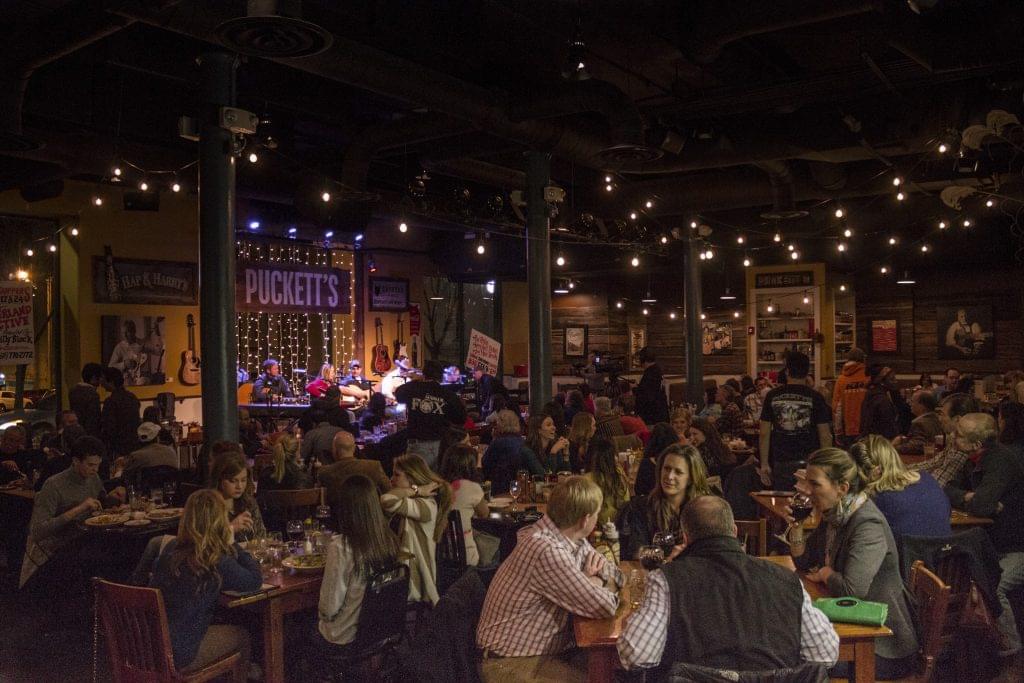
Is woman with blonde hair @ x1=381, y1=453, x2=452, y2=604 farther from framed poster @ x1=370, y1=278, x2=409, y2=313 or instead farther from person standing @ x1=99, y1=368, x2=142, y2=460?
framed poster @ x1=370, y1=278, x2=409, y2=313

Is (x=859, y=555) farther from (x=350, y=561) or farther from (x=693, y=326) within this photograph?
(x=693, y=326)

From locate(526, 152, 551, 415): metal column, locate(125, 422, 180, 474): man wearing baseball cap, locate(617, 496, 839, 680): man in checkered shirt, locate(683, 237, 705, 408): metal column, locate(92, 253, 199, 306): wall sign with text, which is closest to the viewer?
locate(617, 496, 839, 680): man in checkered shirt

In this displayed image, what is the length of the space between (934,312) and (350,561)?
1641 cm

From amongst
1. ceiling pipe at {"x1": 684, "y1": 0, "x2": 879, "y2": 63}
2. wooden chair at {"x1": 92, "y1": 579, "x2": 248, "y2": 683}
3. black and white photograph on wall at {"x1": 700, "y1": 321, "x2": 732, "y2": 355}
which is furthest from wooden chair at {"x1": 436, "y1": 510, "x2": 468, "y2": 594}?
black and white photograph on wall at {"x1": 700, "y1": 321, "x2": 732, "y2": 355}

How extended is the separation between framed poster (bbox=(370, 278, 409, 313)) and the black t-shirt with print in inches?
479

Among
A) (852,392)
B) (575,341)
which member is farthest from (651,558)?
(575,341)

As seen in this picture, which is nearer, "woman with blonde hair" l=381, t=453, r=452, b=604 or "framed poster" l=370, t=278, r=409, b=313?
"woman with blonde hair" l=381, t=453, r=452, b=604

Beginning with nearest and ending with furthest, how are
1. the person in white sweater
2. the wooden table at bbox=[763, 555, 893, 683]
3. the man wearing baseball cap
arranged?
the wooden table at bbox=[763, 555, 893, 683], the person in white sweater, the man wearing baseball cap

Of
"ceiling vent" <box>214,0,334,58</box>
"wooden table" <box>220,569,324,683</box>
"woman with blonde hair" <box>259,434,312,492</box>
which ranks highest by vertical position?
"ceiling vent" <box>214,0,334,58</box>

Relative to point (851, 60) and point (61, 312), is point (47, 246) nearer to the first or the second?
point (61, 312)

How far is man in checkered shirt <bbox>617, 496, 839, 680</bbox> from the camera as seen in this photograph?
279 cm

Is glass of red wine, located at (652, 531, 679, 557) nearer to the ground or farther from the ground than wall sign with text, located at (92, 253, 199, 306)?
nearer to the ground

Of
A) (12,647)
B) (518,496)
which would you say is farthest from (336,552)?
(12,647)

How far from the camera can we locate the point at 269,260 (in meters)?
15.7
